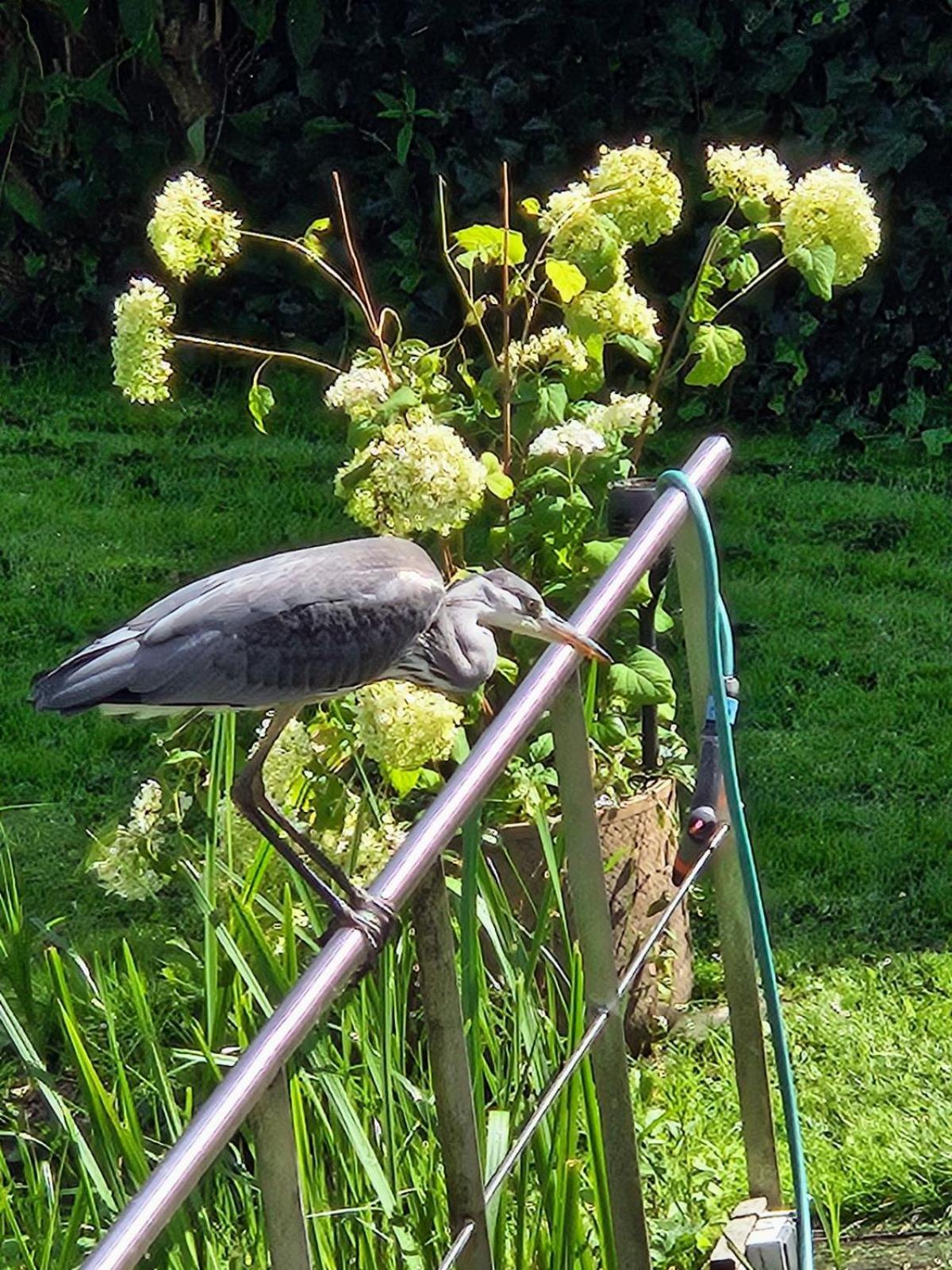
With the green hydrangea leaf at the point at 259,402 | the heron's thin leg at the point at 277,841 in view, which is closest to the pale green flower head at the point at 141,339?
the green hydrangea leaf at the point at 259,402

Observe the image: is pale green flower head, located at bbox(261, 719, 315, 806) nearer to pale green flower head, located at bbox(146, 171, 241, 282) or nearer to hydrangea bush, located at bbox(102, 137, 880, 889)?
hydrangea bush, located at bbox(102, 137, 880, 889)

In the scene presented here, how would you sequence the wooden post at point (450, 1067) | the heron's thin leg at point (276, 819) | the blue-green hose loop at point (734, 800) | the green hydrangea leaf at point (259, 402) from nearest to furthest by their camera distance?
the wooden post at point (450, 1067) → the blue-green hose loop at point (734, 800) → the heron's thin leg at point (276, 819) → the green hydrangea leaf at point (259, 402)

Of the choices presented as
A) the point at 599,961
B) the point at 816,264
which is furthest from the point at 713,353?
the point at 599,961

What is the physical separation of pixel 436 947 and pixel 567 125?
575 centimetres

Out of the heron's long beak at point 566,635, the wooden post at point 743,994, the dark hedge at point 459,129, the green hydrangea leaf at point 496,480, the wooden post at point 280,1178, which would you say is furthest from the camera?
the dark hedge at point 459,129

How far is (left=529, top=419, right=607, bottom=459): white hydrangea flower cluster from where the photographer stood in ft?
11.3

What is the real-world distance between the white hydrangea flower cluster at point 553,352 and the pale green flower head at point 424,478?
0.37 m

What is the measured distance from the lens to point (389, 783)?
3.61 meters

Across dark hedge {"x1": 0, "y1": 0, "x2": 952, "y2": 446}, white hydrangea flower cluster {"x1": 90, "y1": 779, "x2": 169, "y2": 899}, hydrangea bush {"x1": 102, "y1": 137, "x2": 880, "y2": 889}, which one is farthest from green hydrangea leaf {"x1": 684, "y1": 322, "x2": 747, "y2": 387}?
dark hedge {"x1": 0, "y1": 0, "x2": 952, "y2": 446}

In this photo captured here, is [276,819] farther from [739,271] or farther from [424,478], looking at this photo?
[739,271]

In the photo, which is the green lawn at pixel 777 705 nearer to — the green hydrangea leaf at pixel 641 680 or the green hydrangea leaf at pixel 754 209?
the green hydrangea leaf at pixel 641 680

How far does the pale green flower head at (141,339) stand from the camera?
3.56 metres

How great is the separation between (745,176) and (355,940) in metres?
2.27

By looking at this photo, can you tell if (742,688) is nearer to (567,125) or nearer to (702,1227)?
(702,1227)
